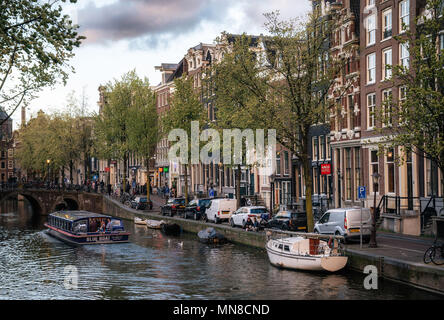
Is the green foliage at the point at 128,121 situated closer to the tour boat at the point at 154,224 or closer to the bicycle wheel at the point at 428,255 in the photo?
the tour boat at the point at 154,224

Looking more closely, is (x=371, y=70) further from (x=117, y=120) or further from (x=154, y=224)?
(x=117, y=120)

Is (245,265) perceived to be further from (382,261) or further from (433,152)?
(433,152)

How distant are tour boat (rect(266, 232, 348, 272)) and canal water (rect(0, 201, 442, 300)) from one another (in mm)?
426

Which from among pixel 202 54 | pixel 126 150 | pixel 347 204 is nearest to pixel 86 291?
pixel 347 204

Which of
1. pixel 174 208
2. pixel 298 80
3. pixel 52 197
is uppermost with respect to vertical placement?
pixel 298 80

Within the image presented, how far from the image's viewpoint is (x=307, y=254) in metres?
29.7

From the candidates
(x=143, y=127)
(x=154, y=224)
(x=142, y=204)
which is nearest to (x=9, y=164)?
(x=143, y=127)

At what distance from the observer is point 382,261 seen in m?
26.9

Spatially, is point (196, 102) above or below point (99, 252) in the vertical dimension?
above

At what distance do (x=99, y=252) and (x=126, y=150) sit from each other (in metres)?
36.2

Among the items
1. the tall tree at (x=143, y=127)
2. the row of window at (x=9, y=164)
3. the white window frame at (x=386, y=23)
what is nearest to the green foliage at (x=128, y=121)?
the tall tree at (x=143, y=127)

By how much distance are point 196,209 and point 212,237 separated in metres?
10.8

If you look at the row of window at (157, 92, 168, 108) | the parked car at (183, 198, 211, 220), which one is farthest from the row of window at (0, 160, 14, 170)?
the parked car at (183, 198, 211, 220)

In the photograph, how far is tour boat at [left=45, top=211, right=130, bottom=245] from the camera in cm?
4509
